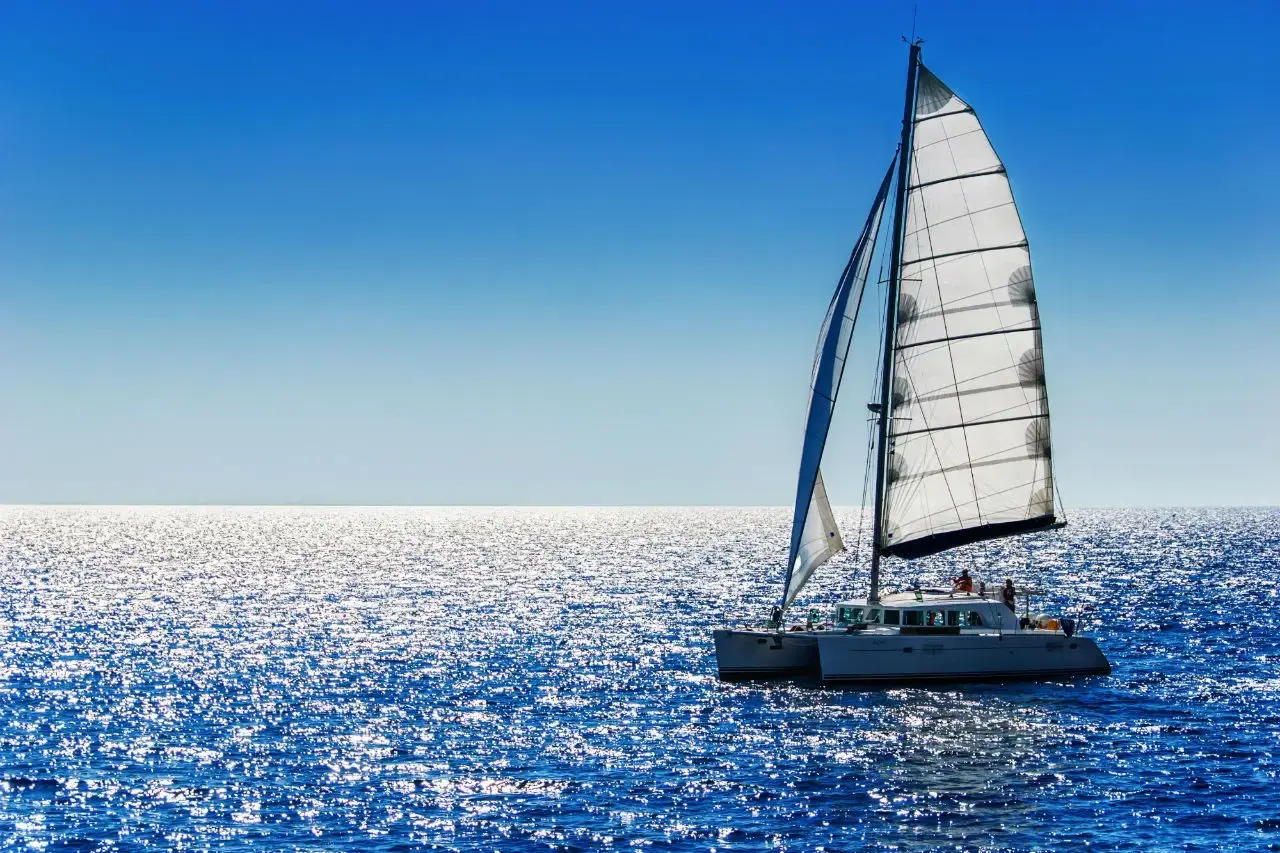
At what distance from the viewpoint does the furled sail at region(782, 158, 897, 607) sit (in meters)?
50.7

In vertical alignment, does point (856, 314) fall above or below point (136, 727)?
above

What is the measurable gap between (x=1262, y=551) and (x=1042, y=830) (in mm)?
151520

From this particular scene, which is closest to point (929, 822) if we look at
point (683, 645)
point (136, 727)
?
point (136, 727)

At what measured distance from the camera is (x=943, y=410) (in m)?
52.7

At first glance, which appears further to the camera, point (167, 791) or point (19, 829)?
point (167, 791)

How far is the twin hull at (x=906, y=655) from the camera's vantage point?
49.5m

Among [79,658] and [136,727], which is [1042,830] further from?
[79,658]

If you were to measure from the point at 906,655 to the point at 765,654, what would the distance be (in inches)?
228

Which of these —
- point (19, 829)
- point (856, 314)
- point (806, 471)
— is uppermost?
point (856, 314)

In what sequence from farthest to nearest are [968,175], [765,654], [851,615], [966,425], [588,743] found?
[966,425] < [765,654] < [968,175] < [851,615] < [588,743]

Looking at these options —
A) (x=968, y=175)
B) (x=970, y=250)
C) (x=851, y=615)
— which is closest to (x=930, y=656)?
(x=851, y=615)

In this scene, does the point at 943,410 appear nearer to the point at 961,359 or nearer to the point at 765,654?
the point at 961,359

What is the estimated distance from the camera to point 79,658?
63781 millimetres

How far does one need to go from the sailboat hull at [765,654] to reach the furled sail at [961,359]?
5.55 m
